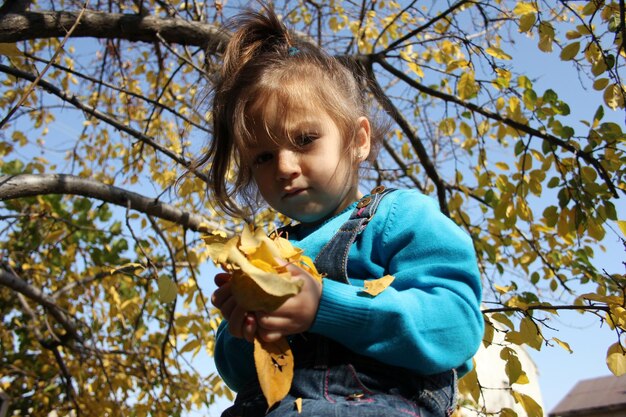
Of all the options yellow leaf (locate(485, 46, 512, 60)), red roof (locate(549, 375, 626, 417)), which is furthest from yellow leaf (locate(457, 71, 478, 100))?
red roof (locate(549, 375, 626, 417))

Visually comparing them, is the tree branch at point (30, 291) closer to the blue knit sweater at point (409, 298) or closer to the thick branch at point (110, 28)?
the thick branch at point (110, 28)

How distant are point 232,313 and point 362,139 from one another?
2.05 feet

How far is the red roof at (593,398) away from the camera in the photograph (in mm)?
7609

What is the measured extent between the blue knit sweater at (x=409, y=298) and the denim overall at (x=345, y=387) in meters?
0.04

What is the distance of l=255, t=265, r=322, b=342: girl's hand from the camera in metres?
0.79

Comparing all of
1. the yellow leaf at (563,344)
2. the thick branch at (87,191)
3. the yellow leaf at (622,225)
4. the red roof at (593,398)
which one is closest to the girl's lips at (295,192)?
the yellow leaf at (563,344)

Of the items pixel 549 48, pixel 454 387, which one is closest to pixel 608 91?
pixel 549 48

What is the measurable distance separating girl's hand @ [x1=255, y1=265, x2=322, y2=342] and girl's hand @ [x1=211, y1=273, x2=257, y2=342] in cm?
1

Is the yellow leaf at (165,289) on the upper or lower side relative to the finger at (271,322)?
upper

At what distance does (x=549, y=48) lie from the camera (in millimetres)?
2195

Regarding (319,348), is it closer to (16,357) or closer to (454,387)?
(454,387)

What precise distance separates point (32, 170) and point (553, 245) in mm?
3736

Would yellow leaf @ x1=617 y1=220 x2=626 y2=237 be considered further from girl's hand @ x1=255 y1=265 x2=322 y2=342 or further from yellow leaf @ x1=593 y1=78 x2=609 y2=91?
girl's hand @ x1=255 y1=265 x2=322 y2=342

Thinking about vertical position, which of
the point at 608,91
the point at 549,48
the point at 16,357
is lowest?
the point at 608,91
